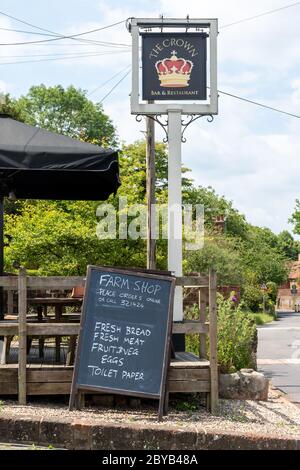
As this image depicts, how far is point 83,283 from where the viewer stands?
329 inches

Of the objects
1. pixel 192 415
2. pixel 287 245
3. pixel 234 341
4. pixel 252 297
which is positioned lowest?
pixel 192 415

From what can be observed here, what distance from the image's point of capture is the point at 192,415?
835 cm

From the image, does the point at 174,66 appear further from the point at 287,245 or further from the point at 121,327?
the point at 287,245

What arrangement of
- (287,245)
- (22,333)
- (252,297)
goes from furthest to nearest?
(287,245) → (252,297) → (22,333)

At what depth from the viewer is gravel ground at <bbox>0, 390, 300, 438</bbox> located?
301 inches

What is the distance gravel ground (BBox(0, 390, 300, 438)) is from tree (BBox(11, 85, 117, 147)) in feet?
163

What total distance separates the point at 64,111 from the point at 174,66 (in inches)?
1894

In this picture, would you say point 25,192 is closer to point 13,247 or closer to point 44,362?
point 44,362

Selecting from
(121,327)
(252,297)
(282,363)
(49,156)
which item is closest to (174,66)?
(49,156)

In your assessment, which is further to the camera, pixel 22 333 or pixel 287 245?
pixel 287 245

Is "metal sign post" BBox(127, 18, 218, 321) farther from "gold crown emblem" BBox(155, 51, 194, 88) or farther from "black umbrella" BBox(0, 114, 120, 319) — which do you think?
"black umbrella" BBox(0, 114, 120, 319)

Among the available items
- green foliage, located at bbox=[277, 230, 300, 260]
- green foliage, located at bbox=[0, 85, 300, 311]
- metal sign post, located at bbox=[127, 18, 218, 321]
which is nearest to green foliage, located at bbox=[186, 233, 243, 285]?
green foliage, located at bbox=[0, 85, 300, 311]

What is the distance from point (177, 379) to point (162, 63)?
5920mm

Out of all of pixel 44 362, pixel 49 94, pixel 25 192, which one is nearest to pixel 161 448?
pixel 44 362
